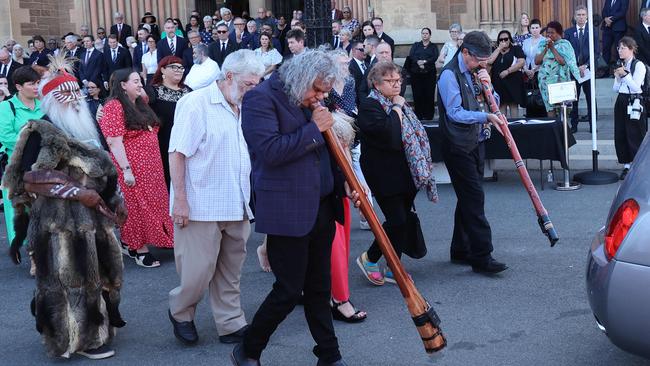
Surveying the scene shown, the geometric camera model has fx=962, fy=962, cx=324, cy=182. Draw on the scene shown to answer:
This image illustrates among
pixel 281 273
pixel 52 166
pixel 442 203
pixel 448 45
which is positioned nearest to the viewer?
pixel 281 273

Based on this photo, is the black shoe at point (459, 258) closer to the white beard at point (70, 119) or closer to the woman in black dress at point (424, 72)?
the white beard at point (70, 119)

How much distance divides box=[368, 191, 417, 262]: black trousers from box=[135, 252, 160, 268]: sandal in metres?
2.09

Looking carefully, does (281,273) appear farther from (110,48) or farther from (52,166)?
(110,48)

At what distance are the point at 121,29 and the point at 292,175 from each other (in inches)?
625

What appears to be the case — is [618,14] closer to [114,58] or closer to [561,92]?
[561,92]

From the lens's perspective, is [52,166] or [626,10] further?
[626,10]

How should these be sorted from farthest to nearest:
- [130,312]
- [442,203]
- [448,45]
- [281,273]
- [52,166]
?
[448,45] → [442,203] → [130,312] → [52,166] → [281,273]

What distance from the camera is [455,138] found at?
670cm

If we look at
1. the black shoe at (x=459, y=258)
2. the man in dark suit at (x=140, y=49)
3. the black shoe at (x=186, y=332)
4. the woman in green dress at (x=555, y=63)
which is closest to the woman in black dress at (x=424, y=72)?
the woman in green dress at (x=555, y=63)

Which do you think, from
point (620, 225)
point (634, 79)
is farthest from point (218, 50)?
point (620, 225)

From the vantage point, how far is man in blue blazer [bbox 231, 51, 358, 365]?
4.52m

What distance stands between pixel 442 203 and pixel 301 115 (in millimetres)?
5550

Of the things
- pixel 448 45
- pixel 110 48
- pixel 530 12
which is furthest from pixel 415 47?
pixel 110 48

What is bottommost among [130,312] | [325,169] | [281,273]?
[130,312]
